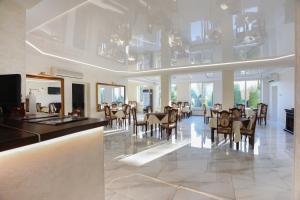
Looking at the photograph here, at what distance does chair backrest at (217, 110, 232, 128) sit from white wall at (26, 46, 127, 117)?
5.88m

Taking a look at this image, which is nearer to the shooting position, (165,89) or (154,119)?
(154,119)

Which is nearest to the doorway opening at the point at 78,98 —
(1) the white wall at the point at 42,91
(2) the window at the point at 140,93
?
(1) the white wall at the point at 42,91

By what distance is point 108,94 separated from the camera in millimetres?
10898

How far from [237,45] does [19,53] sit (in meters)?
5.20

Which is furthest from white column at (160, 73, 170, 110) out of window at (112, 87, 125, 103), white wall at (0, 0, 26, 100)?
white wall at (0, 0, 26, 100)

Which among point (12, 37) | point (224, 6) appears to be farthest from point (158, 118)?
point (12, 37)

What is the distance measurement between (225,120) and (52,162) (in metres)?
4.75

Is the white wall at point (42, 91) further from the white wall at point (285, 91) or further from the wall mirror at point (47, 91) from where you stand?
the white wall at point (285, 91)

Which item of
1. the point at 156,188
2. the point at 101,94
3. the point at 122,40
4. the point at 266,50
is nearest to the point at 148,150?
the point at 156,188

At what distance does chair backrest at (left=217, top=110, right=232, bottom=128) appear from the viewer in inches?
213

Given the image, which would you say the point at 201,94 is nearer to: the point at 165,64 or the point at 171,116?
the point at 165,64

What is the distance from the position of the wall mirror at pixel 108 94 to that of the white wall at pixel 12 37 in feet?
22.8

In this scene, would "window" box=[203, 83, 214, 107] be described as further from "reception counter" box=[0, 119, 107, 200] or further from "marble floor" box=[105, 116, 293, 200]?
"reception counter" box=[0, 119, 107, 200]

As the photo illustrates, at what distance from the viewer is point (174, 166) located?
12.8 feet
